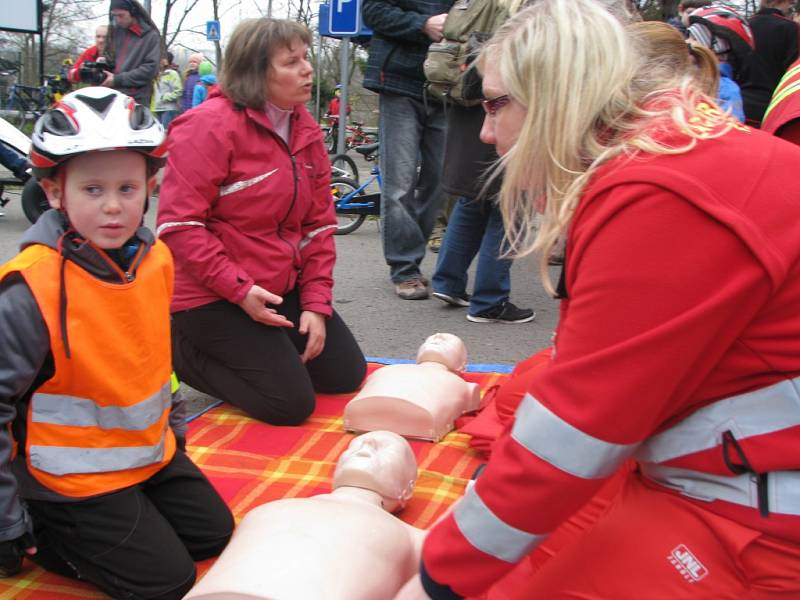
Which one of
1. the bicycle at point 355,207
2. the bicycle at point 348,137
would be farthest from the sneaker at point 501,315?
the bicycle at point 348,137

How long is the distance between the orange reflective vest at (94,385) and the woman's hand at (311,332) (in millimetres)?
1292

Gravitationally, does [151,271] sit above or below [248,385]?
above

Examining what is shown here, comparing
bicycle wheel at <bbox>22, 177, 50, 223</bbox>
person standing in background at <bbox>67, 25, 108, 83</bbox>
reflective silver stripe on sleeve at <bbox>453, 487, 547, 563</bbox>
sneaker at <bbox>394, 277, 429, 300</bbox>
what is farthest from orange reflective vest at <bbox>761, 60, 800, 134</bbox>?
Answer: person standing in background at <bbox>67, 25, 108, 83</bbox>

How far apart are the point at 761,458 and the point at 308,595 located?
0.89 m

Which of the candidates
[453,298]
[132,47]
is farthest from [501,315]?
[132,47]

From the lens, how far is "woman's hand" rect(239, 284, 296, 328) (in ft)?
10.4

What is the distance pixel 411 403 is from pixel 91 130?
149 centimetres

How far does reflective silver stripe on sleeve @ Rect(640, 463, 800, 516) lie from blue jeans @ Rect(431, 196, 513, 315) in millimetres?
2956

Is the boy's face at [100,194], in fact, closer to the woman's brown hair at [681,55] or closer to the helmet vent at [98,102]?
the helmet vent at [98,102]

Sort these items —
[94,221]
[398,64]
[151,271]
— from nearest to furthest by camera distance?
[94,221] < [151,271] < [398,64]

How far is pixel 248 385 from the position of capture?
3.27 metres

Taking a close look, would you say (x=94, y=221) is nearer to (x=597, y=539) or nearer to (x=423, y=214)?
(x=597, y=539)

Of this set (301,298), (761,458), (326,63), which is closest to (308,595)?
(761,458)

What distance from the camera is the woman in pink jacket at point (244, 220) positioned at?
3.12m
